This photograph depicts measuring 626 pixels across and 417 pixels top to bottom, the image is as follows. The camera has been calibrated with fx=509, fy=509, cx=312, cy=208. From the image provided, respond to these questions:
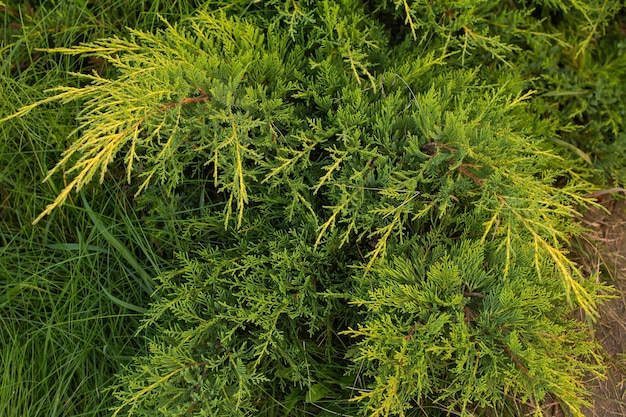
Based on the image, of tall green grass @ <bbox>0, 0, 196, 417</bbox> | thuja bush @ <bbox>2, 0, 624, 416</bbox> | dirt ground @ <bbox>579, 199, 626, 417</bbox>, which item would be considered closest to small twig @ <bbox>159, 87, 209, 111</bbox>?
thuja bush @ <bbox>2, 0, 624, 416</bbox>

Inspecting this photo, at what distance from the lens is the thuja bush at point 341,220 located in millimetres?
2025

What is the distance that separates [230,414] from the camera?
219cm

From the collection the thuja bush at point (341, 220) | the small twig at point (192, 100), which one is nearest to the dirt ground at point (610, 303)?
the thuja bush at point (341, 220)

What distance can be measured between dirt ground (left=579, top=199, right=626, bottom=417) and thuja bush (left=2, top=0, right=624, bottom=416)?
1.14 ft

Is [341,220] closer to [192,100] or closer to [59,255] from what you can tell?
[192,100]

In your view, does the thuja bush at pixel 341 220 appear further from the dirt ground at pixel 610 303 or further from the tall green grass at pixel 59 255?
the dirt ground at pixel 610 303

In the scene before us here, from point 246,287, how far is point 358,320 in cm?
54

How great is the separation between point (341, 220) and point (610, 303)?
1.79 meters

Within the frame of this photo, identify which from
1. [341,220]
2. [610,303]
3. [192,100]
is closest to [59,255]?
[192,100]

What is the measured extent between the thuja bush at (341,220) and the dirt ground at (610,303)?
0.35 metres

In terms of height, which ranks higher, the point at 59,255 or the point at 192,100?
the point at 192,100

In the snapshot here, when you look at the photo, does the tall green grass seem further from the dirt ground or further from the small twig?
the dirt ground

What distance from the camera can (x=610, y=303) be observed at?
2877mm

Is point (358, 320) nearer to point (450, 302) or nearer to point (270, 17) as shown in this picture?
point (450, 302)
